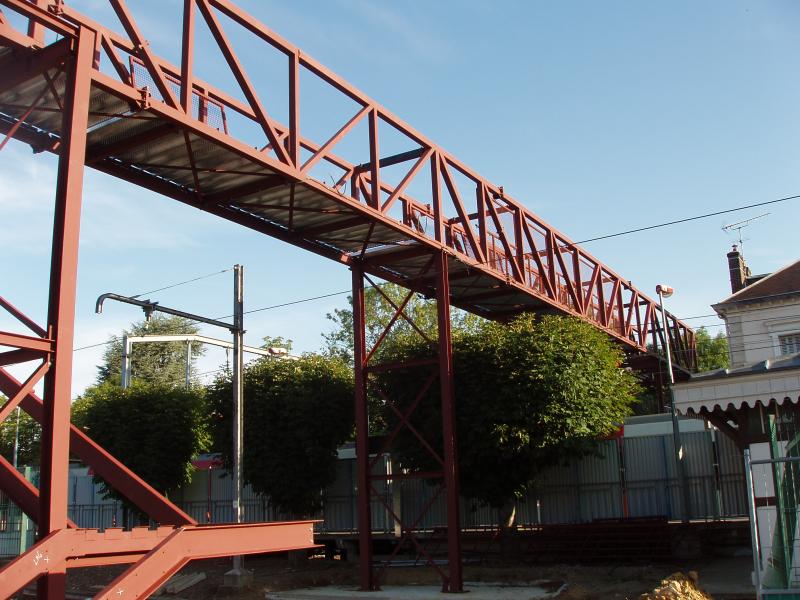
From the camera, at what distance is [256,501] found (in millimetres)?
25641

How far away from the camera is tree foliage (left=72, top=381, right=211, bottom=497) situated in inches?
995

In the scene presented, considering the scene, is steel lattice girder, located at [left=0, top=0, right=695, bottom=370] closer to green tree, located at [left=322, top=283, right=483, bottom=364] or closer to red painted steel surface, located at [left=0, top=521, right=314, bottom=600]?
red painted steel surface, located at [left=0, top=521, right=314, bottom=600]

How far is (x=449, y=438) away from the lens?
16.6 m

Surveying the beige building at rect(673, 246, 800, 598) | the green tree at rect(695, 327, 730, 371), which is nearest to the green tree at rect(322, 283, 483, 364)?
the green tree at rect(695, 327, 730, 371)

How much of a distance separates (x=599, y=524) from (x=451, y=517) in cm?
515

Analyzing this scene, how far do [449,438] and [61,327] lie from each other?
9814 millimetres

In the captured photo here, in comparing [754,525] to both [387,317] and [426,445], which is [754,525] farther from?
[387,317]

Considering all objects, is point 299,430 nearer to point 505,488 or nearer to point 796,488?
point 505,488

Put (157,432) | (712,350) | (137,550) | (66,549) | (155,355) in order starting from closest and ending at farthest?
(66,549) < (137,550) < (157,432) < (712,350) < (155,355)

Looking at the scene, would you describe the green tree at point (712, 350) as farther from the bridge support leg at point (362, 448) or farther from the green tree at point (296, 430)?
the bridge support leg at point (362, 448)

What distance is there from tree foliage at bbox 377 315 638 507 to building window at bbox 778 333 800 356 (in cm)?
1447

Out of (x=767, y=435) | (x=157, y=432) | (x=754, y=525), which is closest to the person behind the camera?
(x=754, y=525)

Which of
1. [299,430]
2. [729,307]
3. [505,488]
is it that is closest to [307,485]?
[299,430]

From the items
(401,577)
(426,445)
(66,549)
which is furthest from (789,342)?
(66,549)
